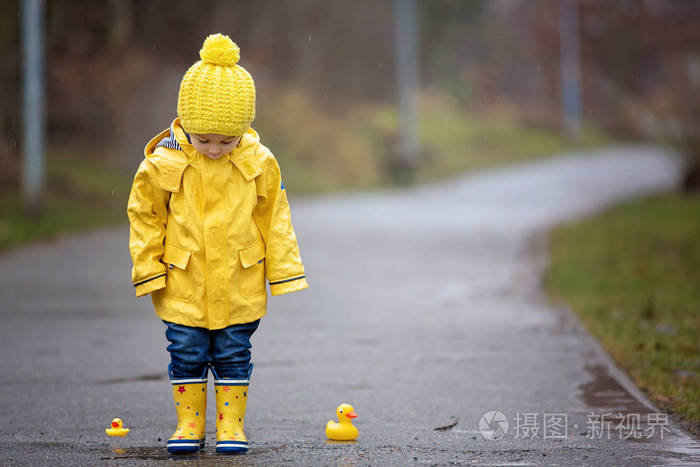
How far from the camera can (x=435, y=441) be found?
5184 mm

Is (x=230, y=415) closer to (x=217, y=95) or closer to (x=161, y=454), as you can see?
(x=161, y=454)

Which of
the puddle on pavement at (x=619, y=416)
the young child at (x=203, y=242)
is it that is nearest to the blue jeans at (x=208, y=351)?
the young child at (x=203, y=242)

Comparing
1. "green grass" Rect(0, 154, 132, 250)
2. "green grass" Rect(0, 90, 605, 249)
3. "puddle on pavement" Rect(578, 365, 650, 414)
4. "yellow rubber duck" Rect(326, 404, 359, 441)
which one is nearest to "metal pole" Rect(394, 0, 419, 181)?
"green grass" Rect(0, 90, 605, 249)

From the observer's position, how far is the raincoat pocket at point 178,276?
484cm

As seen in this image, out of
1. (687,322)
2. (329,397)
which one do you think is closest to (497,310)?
(687,322)

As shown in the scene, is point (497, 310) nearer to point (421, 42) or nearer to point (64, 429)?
point (64, 429)

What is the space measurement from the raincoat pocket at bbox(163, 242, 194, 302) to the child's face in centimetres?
43

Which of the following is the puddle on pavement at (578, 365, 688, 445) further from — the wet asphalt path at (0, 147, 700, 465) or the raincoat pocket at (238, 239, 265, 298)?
the raincoat pocket at (238, 239, 265, 298)

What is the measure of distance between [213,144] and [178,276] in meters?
0.58

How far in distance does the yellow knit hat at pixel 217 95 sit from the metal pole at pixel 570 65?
49.8m

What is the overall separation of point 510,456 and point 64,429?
212cm

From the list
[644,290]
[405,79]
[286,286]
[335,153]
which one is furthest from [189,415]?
[405,79]

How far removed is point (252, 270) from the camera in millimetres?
4969

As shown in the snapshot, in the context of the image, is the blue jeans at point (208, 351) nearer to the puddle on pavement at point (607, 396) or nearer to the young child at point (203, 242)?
the young child at point (203, 242)
